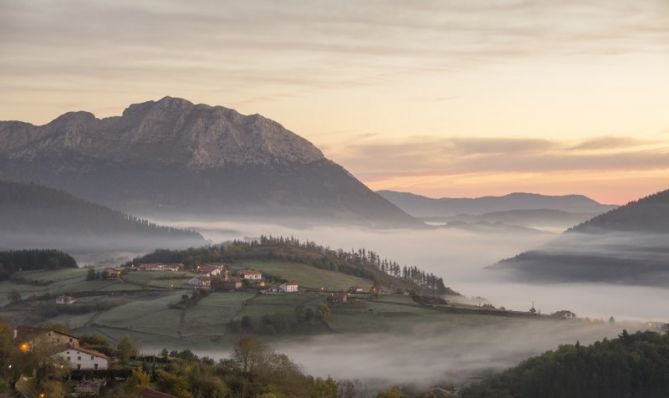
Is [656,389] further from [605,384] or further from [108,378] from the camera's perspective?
[108,378]

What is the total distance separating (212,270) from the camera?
150125 millimetres

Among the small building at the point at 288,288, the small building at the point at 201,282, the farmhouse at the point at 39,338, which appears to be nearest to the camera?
the farmhouse at the point at 39,338

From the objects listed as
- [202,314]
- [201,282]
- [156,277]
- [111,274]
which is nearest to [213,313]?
[202,314]

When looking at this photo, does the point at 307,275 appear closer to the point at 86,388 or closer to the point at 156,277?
the point at 156,277

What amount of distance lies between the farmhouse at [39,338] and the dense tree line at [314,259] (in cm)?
9060

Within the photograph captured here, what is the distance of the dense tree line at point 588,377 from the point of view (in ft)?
264

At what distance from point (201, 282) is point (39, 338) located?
7067 cm

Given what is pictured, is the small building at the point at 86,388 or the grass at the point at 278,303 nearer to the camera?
the small building at the point at 86,388

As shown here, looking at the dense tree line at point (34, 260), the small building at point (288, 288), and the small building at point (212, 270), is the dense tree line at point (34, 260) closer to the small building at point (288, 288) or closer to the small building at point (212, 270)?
the small building at point (212, 270)

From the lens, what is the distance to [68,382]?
5597cm

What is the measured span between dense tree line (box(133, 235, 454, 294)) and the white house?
95.6 meters

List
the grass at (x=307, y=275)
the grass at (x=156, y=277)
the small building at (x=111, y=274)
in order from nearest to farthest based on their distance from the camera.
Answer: the grass at (x=156, y=277) < the small building at (x=111, y=274) < the grass at (x=307, y=275)

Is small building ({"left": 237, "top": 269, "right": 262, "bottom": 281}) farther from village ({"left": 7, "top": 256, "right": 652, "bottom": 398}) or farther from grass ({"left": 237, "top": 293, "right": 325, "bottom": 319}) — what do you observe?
grass ({"left": 237, "top": 293, "right": 325, "bottom": 319})

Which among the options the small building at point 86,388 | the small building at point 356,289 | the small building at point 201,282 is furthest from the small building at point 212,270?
the small building at point 86,388
